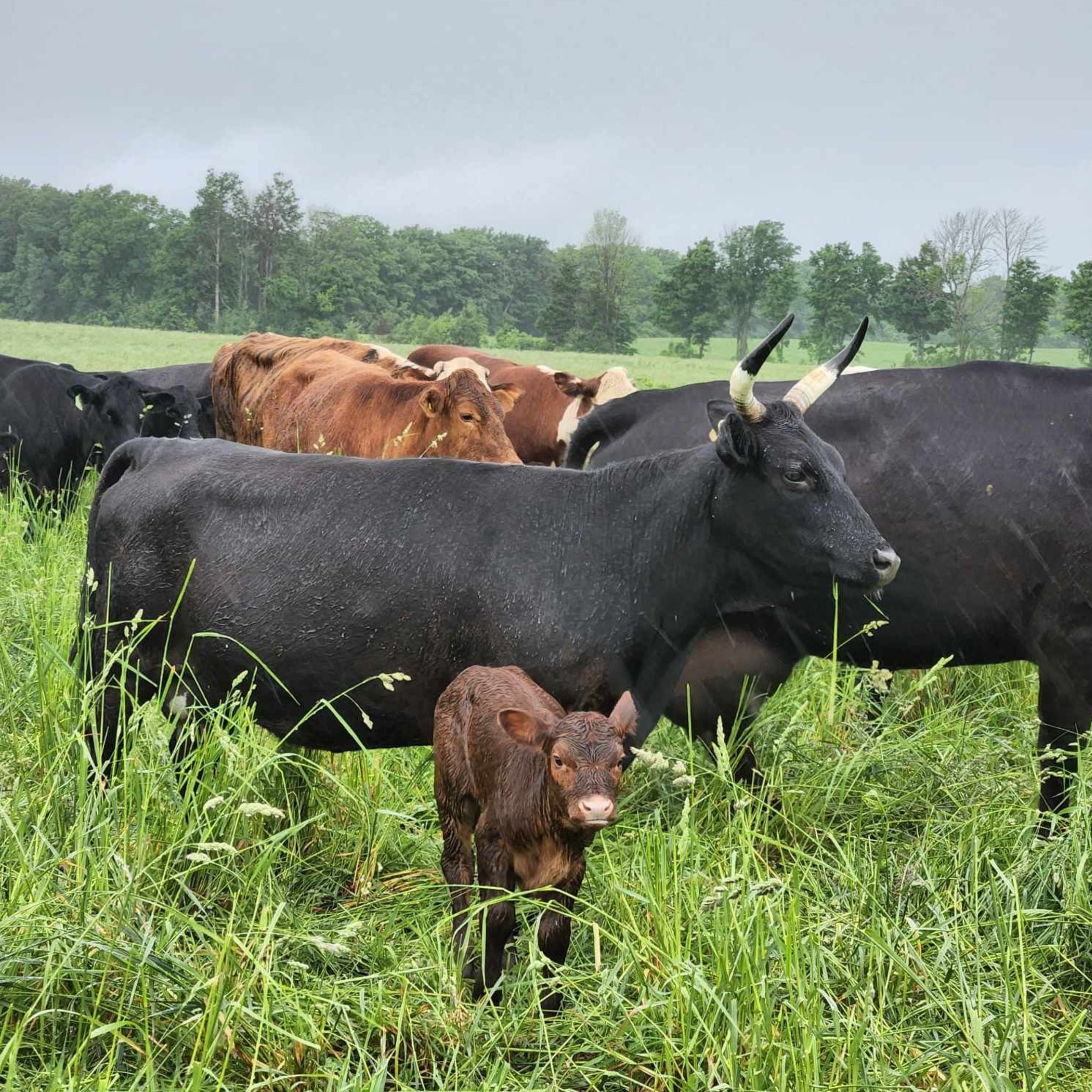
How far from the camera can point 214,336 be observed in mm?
52375

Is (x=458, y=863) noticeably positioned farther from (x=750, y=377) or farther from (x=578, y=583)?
(x=750, y=377)

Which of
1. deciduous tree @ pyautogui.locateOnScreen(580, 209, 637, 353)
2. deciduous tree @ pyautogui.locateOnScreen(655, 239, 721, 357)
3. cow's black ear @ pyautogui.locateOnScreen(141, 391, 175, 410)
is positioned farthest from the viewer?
deciduous tree @ pyautogui.locateOnScreen(580, 209, 637, 353)

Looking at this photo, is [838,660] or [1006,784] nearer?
[1006,784]

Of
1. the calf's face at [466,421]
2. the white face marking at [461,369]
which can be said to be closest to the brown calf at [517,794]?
the calf's face at [466,421]

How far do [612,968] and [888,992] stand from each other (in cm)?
82

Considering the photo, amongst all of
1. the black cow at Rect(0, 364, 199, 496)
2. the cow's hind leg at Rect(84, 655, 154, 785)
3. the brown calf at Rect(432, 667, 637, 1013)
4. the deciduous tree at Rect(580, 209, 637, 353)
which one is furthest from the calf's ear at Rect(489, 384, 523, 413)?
the deciduous tree at Rect(580, 209, 637, 353)

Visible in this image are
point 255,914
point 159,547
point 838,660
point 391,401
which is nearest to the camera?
point 255,914

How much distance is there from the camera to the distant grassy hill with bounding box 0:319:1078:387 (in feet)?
86.6

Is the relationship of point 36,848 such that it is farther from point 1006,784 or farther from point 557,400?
point 557,400

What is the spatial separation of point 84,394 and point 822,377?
36.7 feet

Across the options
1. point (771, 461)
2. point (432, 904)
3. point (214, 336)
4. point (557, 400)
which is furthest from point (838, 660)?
point (214, 336)

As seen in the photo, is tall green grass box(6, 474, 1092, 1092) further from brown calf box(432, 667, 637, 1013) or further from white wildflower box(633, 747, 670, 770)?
white wildflower box(633, 747, 670, 770)

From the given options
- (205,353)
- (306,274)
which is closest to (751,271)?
(205,353)

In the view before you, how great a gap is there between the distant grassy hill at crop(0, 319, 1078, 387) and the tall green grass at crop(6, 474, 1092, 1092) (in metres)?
13.8
